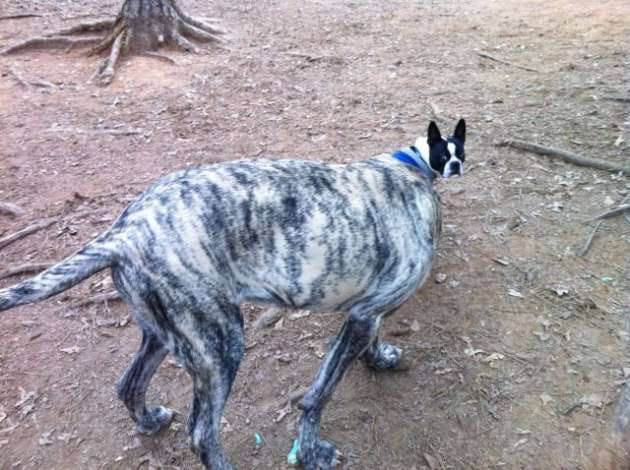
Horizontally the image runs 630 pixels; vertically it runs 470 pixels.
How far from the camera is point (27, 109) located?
7.73m

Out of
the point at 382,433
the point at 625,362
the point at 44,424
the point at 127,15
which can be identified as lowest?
the point at 44,424

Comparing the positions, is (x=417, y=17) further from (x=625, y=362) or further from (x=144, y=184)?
(x=625, y=362)

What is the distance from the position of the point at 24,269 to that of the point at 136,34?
559 centimetres

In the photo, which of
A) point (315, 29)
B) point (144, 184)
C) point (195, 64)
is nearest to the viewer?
point (144, 184)

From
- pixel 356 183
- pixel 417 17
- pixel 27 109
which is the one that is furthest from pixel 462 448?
pixel 417 17

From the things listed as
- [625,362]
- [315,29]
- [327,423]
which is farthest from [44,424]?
[315,29]

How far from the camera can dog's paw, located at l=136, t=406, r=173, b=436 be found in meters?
3.85

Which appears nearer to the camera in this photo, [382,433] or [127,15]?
[382,433]

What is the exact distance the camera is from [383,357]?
4199 mm

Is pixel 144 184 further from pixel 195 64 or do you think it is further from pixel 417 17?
pixel 417 17

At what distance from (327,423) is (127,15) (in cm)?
805

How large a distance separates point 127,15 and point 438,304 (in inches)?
298

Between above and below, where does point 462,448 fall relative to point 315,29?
below

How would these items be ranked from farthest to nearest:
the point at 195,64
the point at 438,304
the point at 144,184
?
the point at 195,64, the point at 144,184, the point at 438,304
